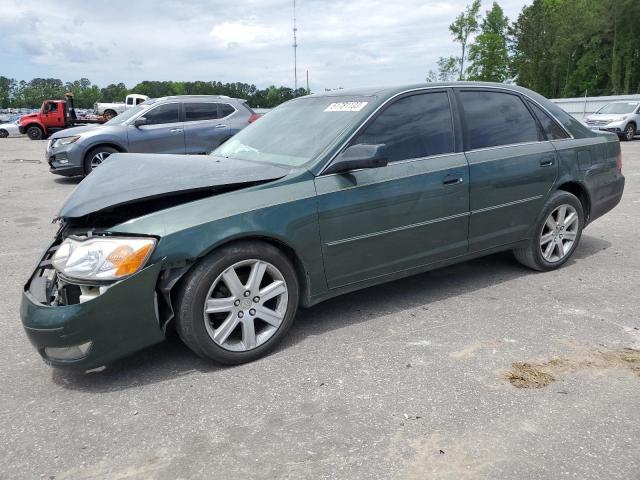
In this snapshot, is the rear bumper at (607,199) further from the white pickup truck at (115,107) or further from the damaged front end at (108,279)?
the white pickup truck at (115,107)

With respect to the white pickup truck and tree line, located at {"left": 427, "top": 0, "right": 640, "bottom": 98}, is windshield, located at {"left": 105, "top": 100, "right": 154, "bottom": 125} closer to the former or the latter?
the white pickup truck

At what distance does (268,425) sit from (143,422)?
24.4 inches

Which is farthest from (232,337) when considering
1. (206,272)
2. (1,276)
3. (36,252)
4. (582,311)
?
(36,252)

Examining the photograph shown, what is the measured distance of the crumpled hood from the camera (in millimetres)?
3053

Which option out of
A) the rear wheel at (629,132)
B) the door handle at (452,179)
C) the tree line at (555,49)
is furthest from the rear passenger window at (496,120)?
the tree line at (555,49)

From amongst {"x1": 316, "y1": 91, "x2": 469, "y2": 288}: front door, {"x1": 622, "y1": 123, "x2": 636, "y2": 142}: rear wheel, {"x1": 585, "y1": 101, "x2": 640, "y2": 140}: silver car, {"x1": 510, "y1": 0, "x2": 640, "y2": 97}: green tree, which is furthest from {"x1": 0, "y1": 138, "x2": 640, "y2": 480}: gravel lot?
{"x1": 510, "y1": 0, "x2": 640, "y2": 97}: green tree

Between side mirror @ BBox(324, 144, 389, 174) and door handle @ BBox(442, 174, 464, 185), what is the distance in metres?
0.62

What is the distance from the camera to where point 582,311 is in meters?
3.92

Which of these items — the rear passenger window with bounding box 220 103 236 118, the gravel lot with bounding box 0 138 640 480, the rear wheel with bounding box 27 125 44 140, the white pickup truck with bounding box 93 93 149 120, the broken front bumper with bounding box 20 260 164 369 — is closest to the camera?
the gravel lot with bounding box 0 138 640 480

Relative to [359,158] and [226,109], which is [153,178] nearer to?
[359,158]

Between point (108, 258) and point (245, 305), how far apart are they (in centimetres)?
81

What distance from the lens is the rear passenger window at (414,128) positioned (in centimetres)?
377

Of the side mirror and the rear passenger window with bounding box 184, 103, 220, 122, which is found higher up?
Answer: the rear passenger window with bounding box 184, 103, 220, 122

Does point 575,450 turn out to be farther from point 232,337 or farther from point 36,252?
point 36,252
